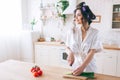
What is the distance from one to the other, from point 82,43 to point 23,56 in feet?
9.43

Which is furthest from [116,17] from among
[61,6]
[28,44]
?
[28,44]

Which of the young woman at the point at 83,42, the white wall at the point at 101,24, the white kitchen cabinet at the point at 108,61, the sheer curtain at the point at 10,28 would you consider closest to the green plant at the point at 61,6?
the white wall at the point at 101,24

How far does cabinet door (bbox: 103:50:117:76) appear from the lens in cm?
321

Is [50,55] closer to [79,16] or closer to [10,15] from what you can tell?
[10,15]

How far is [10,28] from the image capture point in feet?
13.0

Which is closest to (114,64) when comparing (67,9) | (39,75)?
(67,9)

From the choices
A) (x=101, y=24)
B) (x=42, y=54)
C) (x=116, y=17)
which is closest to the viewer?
(x=116, y=17)

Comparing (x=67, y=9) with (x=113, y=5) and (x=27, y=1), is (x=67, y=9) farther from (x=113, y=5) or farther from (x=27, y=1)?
(x=27, y=1)

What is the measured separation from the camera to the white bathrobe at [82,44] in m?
1.71

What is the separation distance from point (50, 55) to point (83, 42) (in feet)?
7.39

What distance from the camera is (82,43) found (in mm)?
1759

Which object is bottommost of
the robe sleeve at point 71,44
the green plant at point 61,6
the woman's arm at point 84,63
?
the woman's arm at point 84,63

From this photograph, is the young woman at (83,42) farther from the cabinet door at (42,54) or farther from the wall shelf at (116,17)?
the cabinet door at (42,54)

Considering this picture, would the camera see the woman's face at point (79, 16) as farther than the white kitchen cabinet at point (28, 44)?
No
